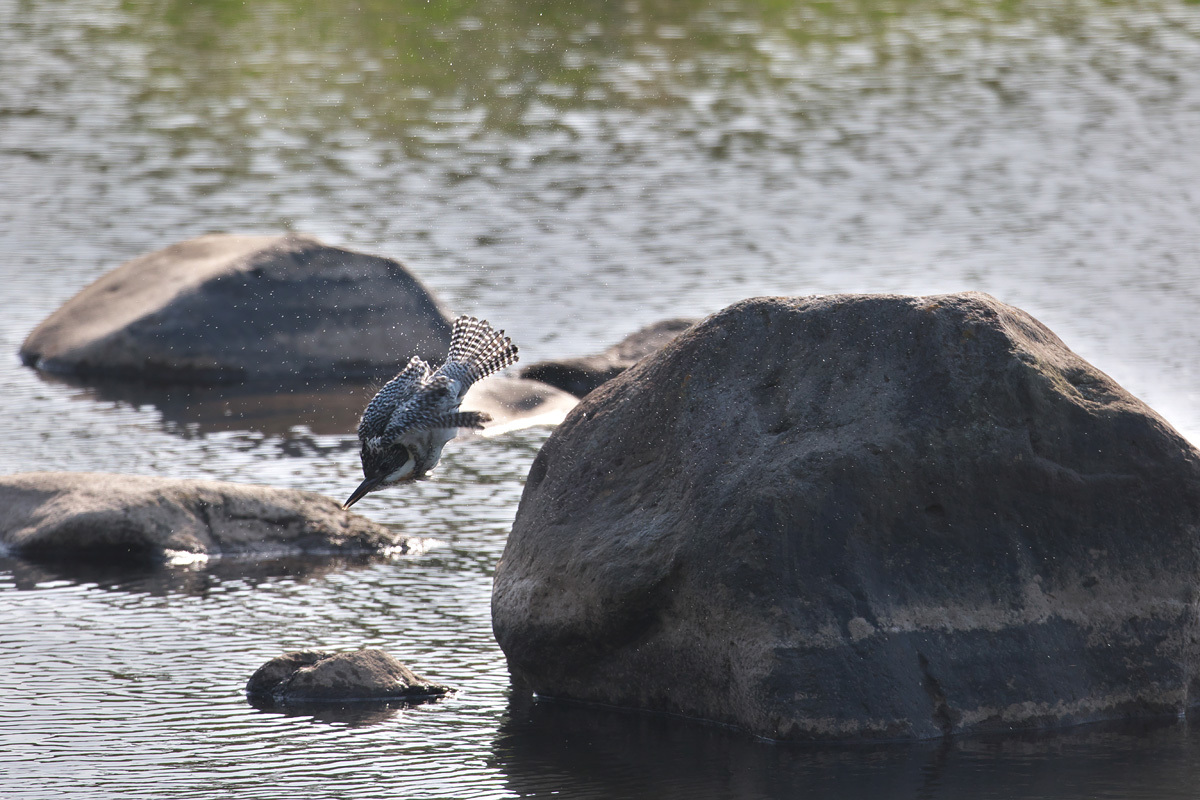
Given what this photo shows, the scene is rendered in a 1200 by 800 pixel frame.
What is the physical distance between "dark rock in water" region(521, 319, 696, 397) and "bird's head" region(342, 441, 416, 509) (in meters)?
4.46

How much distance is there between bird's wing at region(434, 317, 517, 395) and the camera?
10461 mm

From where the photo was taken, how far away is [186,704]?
8125 millimetres

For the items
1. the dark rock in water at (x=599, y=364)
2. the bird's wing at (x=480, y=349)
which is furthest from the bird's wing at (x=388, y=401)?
the dark rock in water at (x=599, y=364)

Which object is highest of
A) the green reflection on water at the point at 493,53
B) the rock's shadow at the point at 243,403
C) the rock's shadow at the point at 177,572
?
the rock's shadow at the point at 177,572

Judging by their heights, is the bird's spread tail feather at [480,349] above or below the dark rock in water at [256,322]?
above

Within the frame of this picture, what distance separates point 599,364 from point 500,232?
534 cm

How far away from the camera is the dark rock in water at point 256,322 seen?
1508 centimetres

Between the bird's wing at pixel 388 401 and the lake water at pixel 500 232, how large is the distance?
3.18ft

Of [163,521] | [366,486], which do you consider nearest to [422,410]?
[366,486]

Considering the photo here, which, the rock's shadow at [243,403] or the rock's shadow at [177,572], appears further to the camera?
the rock's shadow at [243,403]

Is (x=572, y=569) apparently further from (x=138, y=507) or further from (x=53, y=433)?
(x=53, y=433)

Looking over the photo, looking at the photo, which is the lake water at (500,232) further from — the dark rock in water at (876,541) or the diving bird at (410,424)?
the diving bird at (410,424)

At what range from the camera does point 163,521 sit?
410 inches

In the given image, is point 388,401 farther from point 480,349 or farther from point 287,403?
point 287,403
